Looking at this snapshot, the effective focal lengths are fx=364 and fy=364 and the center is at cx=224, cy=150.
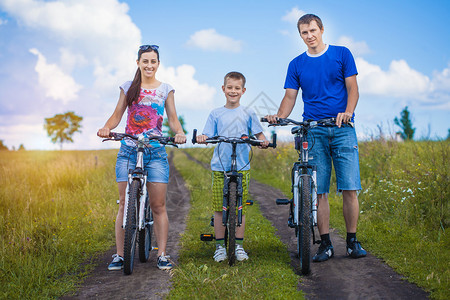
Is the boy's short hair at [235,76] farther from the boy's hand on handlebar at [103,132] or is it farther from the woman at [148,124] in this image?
the boy's hand on handlebar at [103,132]

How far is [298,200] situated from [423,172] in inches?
143

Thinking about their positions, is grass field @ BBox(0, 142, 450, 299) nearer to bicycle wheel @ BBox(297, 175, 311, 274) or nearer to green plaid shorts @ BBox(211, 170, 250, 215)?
bicycle wheel @ BBox(297, 175, 311, 274)

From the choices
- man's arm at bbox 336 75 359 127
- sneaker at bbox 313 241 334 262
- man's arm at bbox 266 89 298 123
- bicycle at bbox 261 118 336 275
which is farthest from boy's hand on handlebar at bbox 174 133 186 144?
sneaker at bbox 313 241 334 262

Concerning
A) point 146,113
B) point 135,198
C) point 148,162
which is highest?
point 146,113

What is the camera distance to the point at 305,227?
12.1ft

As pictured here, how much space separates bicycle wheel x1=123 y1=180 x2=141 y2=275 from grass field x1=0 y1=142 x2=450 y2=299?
518mm

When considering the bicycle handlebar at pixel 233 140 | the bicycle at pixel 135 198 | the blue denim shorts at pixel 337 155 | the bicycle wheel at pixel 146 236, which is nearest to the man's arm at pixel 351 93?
the blue denim shorts at pixel 337 155

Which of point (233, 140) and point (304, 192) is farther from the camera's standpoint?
point (233, 140)

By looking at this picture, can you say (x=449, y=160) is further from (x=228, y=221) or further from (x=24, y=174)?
(x=24, y=174)

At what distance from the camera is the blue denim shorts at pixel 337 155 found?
4152 millimetres

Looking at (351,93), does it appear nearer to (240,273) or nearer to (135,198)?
(240,273)

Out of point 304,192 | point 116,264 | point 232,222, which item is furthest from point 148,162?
point 304,192

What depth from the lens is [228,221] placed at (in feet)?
13.2

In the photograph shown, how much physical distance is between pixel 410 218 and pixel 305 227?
271 centimetres
